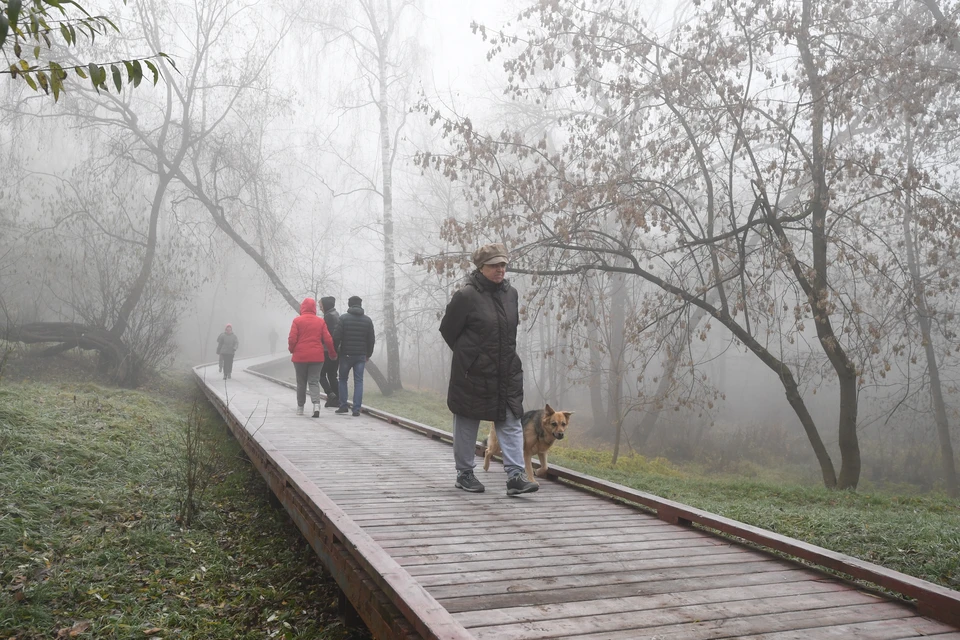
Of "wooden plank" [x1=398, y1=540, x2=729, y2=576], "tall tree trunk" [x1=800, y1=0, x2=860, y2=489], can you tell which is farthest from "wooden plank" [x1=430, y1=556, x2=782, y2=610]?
"tall tree trunk" [x1=800, y1=0, x2=860, y2=489]

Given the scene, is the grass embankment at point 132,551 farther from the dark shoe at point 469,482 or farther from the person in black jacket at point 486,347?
the person in black jacket at point 486,347

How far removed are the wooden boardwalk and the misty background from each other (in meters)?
3.81

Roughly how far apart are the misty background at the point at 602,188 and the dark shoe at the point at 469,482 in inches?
186

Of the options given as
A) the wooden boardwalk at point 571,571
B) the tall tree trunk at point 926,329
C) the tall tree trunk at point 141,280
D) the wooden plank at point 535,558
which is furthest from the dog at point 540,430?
the tall tree trunk at point 141,280

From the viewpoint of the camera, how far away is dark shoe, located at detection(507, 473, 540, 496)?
6598mm

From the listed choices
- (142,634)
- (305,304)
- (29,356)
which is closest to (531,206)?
(305,304)

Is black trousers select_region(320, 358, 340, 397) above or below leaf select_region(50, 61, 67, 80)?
below

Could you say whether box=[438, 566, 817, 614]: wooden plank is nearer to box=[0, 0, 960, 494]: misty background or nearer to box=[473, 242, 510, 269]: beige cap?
box=[473, 242, 510, 269]: beige cap

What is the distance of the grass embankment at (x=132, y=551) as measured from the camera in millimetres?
→ 5055

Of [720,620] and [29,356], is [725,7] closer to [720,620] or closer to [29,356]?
[720,620]

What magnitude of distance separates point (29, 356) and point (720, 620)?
60.6 ft

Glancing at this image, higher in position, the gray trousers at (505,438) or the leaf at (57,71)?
the leaf at (57,71)

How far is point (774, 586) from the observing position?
14.2 ft

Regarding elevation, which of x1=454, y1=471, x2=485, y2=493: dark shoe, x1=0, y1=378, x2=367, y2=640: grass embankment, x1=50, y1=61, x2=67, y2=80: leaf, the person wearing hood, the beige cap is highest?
x1=50, y1=61, x2=67, y2=80: leaf
